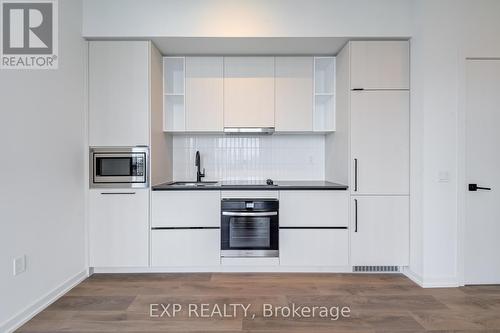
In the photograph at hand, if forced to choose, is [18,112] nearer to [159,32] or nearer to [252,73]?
[159,32]

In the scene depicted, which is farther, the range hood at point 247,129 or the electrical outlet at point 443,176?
the range hood at point 247,129

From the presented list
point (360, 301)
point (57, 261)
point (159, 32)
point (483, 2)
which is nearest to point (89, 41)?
point (159, 32)

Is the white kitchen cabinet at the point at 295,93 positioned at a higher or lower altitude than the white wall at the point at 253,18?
lower

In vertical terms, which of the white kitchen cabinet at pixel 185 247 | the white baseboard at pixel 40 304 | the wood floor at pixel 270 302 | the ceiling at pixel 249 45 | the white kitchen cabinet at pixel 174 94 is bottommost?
the wood floor at pixel 270 302

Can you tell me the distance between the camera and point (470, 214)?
2.69 m

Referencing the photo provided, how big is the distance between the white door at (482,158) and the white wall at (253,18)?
Result: 32.3 inches

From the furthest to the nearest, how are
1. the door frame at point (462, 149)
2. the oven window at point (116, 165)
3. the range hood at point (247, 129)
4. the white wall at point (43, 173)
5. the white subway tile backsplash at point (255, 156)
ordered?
the white subway tile backsplash at point (255, 156) < the range hood at point (247, 129) < the oven window at point (116, 165) < the door frame at point (462, 149) < the white wall at point (43, 173)

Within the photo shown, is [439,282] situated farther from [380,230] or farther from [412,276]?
[380,230]

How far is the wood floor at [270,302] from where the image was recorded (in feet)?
6.73

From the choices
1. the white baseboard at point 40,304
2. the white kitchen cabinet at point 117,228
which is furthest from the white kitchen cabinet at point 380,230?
the white baseboard at point 40,304

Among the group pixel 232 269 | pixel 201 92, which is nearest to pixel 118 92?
pixel 201 92

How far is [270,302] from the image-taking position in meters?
2.39

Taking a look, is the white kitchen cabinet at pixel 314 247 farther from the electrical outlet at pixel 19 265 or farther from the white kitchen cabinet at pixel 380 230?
the electrical outlet at pixel 19 265

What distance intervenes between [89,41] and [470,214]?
4.03 metres
